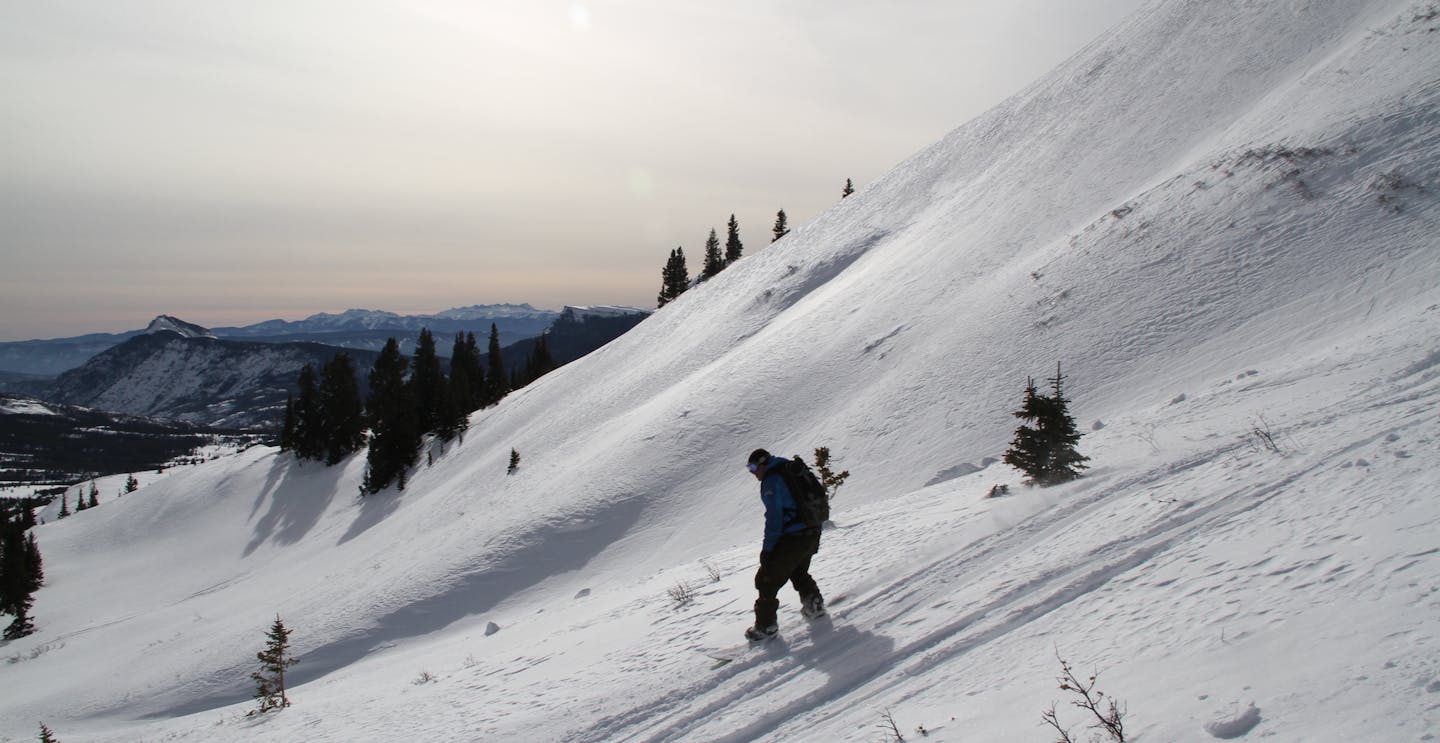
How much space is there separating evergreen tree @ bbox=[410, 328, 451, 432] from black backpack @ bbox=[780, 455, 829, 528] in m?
50.7

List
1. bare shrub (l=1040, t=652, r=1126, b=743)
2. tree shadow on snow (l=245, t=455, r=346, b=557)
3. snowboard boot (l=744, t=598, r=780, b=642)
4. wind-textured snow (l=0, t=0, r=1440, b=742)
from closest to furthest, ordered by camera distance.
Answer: bare shrub (l=1040, t=652, r=1126, b=743) → wind-textured snow (l=0, t=0, r=1440, b=742) → snowboard boot (l=744, t=598, r=780, b=642) → tree shadow on snow (l=245, t=455, r=346, b=557)

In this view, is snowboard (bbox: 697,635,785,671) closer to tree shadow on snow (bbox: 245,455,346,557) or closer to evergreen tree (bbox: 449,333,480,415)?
evergreen tree (bbox: 449,333,480,415)

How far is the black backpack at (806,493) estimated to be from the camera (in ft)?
24.3

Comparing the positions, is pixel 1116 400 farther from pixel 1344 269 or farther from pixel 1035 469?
pixel 1035 469

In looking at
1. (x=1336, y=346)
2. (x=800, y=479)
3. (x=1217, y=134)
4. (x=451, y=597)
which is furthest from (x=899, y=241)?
(x=800, y=479)

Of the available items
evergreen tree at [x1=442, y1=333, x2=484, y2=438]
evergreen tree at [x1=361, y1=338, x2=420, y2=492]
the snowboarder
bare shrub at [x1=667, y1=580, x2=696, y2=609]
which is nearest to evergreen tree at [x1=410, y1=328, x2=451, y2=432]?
evergreen tree at [x1=442, y1=333, x2=484, y2=438]

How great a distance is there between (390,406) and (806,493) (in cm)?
5343

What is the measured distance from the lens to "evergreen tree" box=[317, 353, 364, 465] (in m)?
61.4

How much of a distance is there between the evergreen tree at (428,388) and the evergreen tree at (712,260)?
30665mm

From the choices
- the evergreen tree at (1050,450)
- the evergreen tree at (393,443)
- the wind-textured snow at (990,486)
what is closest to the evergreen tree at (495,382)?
the evergreen tree at (393,443)

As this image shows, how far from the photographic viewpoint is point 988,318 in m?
21.9

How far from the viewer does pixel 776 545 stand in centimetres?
743

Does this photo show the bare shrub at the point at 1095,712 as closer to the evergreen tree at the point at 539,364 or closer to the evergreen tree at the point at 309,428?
the evergreen tree at the point at 309,428

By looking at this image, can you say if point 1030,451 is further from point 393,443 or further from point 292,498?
point 292,498
